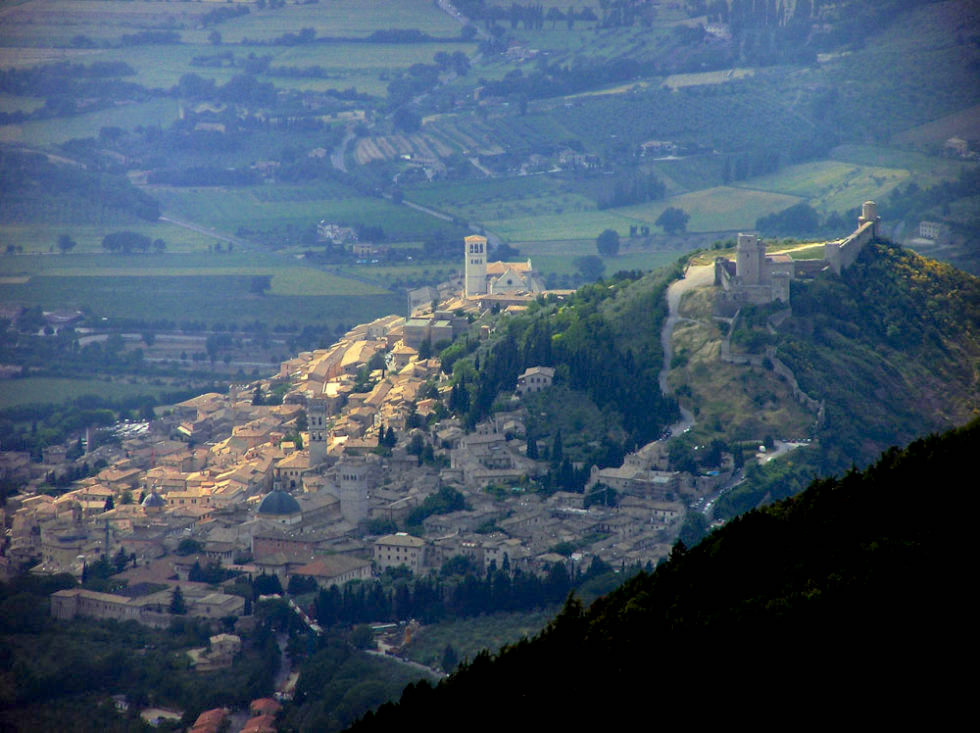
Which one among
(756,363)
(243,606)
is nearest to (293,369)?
(756,363)

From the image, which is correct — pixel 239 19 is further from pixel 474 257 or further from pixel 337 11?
pixel 474 257

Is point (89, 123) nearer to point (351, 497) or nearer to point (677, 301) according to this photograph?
point (677, 301)

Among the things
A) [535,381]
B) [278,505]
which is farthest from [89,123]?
[278,505]

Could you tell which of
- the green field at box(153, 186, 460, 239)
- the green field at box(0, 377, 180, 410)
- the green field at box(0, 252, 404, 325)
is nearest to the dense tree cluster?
the green field at box(0, 377, 180, 410)

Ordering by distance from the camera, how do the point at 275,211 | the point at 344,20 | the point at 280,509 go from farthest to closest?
the point at 344,20 → the point at 275,211 → the point at 280,509

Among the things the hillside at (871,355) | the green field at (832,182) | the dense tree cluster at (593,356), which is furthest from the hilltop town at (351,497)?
the green field at (832,182)

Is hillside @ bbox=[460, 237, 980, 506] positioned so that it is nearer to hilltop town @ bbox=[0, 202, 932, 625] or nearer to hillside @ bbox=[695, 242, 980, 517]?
hillside @ bbox=[695, 242, 980, 517]
